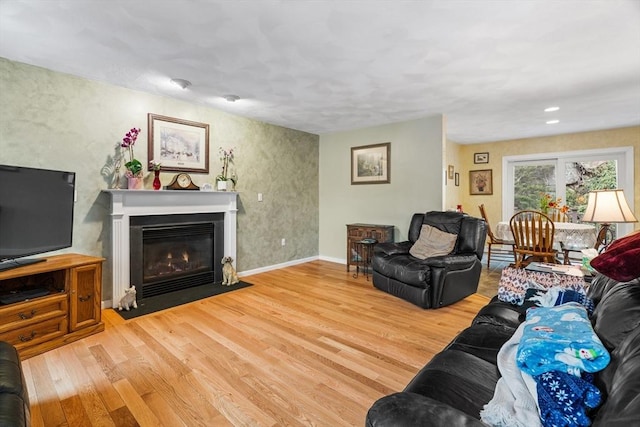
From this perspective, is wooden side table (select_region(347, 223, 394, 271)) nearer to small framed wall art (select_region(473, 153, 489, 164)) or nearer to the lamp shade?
the lamp shade

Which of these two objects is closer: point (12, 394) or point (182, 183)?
point (12, 394)

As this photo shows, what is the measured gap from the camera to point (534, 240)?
391 centimetres

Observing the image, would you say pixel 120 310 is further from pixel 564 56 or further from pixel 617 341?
pixel 564 56

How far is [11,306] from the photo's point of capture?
7.26ft

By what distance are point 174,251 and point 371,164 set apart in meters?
3.26

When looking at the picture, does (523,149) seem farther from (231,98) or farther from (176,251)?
(176,251)

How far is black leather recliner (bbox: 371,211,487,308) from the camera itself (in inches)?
126

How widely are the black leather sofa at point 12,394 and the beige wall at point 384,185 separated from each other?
4.37m

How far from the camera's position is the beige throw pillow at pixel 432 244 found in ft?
12.0

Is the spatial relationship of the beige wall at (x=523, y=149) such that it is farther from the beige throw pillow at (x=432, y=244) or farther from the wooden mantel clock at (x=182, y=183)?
the wooden mantel clock at (x=182, y=183)

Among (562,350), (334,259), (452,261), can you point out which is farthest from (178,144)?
(562,350)

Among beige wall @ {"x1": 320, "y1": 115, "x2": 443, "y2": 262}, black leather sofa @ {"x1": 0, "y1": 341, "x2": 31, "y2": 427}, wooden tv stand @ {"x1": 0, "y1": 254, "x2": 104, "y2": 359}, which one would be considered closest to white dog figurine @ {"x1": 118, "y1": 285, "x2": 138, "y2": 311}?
wooden tv stand @ {"x1": 0, "y1": 254, "x2": 104, "y2": 359}

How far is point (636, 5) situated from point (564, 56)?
724mm

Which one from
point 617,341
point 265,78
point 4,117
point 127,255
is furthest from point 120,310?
point 617,341
